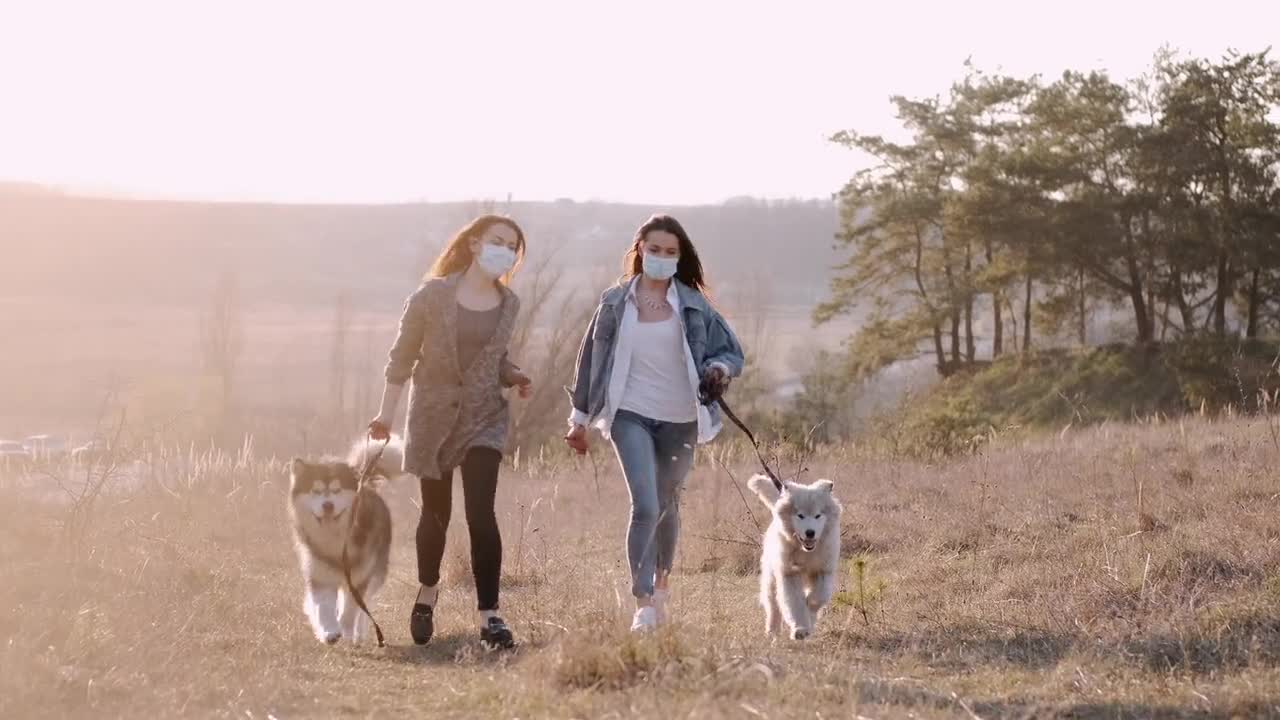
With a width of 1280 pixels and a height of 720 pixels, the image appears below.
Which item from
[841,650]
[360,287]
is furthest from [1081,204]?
[360,287]

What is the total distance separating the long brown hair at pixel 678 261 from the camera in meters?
6.66

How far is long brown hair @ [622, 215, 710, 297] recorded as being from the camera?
6.66 m

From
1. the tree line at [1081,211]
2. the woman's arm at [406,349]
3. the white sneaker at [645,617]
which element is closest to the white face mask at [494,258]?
the woman's arm at [406,349]

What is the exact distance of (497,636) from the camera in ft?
21.0

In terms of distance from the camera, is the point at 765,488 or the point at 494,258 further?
the point at 765,488

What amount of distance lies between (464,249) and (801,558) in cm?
248

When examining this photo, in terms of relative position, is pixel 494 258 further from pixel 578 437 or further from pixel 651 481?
pixel 651 481

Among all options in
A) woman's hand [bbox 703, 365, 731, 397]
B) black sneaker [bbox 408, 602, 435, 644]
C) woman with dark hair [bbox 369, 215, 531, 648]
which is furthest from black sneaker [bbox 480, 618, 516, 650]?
woman's hand [bbox 703, 365, 731, 397]

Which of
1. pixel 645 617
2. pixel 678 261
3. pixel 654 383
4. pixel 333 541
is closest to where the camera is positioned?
pixel 645 617

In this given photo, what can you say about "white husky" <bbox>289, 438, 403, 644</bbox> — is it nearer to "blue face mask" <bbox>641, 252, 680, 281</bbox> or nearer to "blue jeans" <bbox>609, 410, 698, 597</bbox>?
"blue jeans" <bbox>609, 410, 698, 597</bbox>

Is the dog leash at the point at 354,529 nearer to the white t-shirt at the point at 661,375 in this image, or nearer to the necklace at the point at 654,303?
the white t-shirt at the point at 661,375

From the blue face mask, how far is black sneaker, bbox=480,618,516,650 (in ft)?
6.43

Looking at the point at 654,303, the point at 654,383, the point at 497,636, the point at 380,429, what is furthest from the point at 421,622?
the point at 654,303

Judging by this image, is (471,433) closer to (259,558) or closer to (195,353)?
(259,558)
